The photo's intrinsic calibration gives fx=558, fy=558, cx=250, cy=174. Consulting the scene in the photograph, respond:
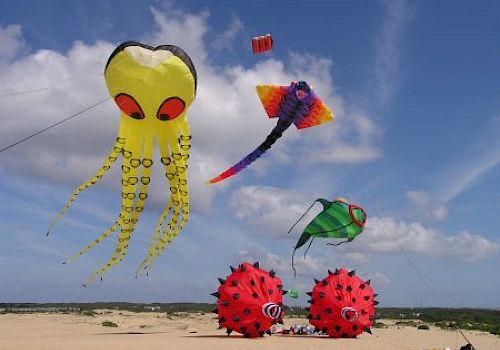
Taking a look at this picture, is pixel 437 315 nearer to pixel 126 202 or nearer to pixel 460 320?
pixel 460 320

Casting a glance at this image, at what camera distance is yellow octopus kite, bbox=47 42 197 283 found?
1564cm

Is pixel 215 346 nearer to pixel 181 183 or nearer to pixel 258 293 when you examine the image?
pixel 258 293

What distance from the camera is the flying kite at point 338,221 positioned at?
27547 millimetres

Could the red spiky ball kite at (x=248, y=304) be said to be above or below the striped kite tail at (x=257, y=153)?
below

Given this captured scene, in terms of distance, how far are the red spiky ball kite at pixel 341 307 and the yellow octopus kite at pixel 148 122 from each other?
10.2 meters

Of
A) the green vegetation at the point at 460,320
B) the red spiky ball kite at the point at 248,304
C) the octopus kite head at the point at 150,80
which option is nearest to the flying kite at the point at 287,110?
the red spiky ball kite at the point at 248,304

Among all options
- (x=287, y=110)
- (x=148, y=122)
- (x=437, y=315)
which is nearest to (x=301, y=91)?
(x=287, y=110)

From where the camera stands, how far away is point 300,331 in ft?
90.5

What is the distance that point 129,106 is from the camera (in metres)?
16.1

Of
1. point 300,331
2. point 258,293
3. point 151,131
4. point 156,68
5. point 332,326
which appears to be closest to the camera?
point 156,68

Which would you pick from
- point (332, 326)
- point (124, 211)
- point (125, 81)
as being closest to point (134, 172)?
point (124, 211)

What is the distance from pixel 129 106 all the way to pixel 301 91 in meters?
8.02

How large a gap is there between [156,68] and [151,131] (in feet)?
6.62

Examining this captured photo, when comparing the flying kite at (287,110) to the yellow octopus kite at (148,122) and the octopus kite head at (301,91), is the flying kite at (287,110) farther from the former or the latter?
the yellow octopus kite at (148,122)
